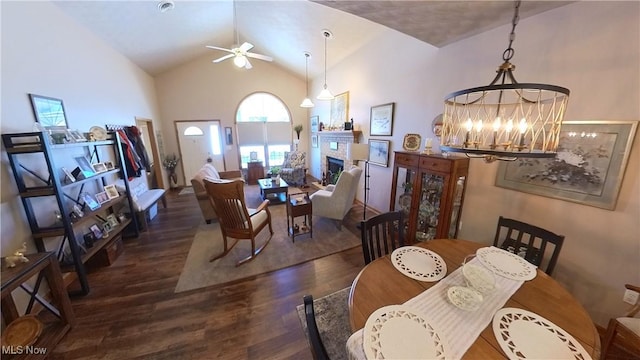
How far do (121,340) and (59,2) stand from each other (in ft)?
11.8

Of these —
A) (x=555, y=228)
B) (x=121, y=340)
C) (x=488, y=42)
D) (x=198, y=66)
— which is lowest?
(x=121, y=340)

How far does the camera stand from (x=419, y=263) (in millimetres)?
1475

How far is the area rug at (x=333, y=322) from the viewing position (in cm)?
161

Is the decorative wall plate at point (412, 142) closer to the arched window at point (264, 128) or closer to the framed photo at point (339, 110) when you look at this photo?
the framed photo at point (339, 110)

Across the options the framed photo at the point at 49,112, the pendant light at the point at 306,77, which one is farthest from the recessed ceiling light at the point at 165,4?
the pendant light at the point at 306,77

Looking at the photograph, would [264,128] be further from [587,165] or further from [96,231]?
[587,165]

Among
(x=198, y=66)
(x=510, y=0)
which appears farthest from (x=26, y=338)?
(x=198, y=66)

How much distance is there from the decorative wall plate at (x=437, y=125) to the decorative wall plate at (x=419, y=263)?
1.73 m

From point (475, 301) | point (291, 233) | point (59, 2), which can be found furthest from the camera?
point (291, 233)

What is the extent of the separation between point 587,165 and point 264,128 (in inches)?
260

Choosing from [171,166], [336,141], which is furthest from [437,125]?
[171,166]

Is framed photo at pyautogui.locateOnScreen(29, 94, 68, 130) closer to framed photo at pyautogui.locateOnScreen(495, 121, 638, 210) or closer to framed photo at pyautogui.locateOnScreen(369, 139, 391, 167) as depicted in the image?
framed photo at pyautogui.locateOnScreen(369, 139, 391, 167)

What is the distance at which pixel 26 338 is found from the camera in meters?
1.55

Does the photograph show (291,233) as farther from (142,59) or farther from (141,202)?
(142,59)
